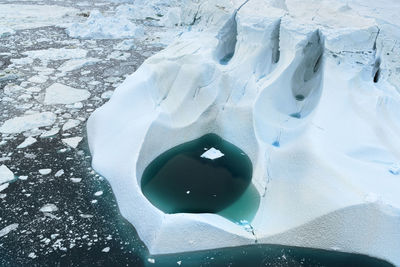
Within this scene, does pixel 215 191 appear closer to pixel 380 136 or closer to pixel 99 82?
pixel 380 136

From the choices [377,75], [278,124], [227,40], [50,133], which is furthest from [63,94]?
[377,75]

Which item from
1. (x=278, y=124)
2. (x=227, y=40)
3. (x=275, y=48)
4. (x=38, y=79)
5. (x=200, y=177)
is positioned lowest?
(x=38, y=79)

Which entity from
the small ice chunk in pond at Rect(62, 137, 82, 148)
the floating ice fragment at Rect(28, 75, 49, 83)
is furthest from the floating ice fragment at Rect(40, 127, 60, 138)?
the floating ice fragment at Rect(28, 75, 49, 83)

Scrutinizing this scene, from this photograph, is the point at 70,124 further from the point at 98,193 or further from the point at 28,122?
the point at 98,193

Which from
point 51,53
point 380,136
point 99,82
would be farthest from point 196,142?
point 51,53

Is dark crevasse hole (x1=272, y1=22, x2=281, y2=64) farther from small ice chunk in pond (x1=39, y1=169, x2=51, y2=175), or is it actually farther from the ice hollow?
small ice chunk in pond (x1=39, y1=169, x2=51, y2=175)

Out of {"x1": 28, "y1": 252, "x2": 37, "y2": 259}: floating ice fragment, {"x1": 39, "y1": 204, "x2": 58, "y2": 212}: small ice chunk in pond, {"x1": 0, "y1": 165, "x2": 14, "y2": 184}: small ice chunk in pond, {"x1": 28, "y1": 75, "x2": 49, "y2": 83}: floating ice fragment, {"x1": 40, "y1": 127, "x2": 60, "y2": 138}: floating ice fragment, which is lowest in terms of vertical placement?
{"x1": 28, "y1": 75, "x2": 49, "y2": 83}: floating ice fragment
